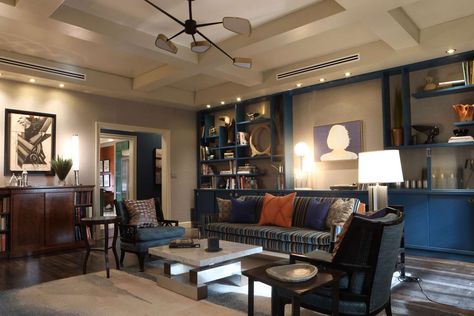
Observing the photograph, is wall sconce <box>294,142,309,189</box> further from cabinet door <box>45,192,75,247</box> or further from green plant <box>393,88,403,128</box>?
cabinet door <box>45,192,75,247</box>

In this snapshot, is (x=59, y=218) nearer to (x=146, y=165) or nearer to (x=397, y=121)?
(x=146, y=165)

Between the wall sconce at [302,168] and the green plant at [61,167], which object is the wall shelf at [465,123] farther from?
the green plant at [61,167]

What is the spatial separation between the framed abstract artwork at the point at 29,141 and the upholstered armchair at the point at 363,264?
4997 mm

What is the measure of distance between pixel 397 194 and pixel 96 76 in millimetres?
5218

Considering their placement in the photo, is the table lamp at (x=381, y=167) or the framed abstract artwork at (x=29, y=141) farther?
the framed abstract artwork at (x=29, y=141)

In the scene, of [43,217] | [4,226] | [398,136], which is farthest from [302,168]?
[4,226]

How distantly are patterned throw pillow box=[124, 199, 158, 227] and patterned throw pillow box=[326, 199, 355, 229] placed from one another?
236 centimetres

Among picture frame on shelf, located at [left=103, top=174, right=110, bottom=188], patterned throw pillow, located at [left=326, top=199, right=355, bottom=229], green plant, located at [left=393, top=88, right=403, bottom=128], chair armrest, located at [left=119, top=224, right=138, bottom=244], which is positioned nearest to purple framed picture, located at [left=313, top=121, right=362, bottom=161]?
green plant, located at [left=393, top=88, right=403, bottom=128]

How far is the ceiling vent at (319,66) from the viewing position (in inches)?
200

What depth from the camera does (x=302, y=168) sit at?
630 cm

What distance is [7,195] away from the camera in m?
5.03

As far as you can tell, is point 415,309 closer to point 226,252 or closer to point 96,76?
point 226,252

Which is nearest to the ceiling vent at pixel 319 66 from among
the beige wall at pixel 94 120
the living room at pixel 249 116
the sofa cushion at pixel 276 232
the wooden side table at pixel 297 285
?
the living room at pixel 249 116

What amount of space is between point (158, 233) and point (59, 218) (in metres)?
2.08
